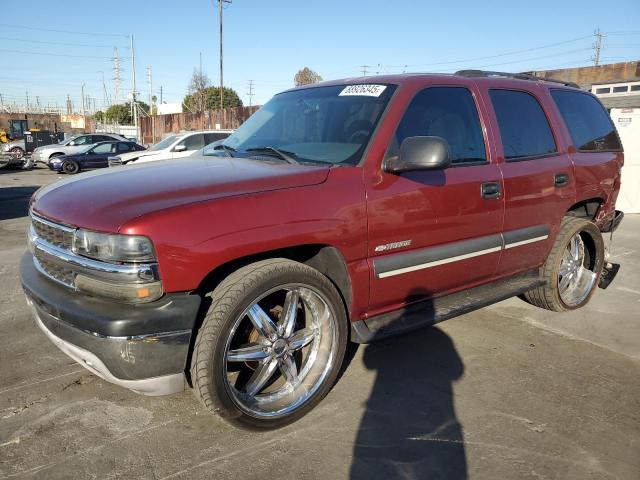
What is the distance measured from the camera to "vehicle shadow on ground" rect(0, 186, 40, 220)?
33.4ft

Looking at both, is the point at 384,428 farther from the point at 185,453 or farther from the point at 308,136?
the point at 308,136

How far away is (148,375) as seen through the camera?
2391 millimetres

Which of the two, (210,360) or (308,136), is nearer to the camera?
(210,360)

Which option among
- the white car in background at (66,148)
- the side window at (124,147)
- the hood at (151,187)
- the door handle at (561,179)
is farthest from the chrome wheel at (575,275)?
the white car in background at (66,148)

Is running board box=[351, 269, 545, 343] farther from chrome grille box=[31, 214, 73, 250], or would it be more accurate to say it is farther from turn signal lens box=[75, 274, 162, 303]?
chrome grille box=[31, 214, 73, 250]

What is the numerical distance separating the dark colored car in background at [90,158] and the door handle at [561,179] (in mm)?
19983

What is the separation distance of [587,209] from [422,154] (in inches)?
110

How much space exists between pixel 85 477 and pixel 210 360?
31.0 inches

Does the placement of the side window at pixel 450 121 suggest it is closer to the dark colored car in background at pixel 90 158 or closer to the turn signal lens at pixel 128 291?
the turn signal lens at pixel 128 291

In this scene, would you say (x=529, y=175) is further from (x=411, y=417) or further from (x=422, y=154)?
(x=411, y=417)

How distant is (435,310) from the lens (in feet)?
11.3

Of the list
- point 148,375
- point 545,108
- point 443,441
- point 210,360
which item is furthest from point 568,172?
point 148,375

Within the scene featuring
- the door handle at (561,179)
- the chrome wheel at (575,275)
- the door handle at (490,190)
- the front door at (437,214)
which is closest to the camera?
the front door at (437,214)

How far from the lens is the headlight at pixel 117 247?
7.59 feet
